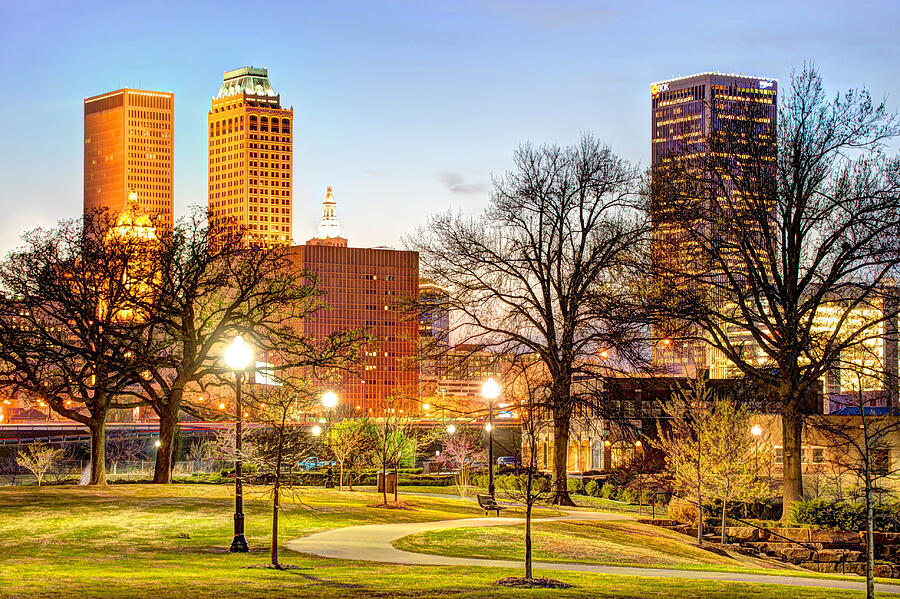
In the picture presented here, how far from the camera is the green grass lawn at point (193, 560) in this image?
662 inches

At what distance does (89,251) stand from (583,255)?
2244cm

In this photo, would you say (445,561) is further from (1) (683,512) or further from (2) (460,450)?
(2) (460,450)

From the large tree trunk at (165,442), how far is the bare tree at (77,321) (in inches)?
96.9

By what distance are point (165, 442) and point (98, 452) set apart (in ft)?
10.4

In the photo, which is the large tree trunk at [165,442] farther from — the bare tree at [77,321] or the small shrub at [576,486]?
the small shrub at [576,486]

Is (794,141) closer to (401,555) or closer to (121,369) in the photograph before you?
(401,555)

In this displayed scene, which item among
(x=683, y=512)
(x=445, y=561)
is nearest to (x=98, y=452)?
(x=445, y=561)

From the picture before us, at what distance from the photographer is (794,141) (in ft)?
117

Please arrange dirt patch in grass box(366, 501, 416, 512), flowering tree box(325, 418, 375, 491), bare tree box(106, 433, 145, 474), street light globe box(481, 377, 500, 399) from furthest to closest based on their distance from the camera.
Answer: bare tree box(106, 433, 145, 474)
flowering tree box(325, 418, 375, 491)
dirt patch in grass box(366, 501, 416, 512)
street light globe box(481, 377, 500, 399)

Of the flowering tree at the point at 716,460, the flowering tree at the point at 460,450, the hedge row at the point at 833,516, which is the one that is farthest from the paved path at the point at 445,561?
the flowering tree at the point at 460,450

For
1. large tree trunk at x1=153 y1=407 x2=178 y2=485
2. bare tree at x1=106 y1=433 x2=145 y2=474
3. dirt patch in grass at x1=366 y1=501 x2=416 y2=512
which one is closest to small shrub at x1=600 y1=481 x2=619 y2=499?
dirt patch in grass at x1=366 y1=501 x2=416 y2=512

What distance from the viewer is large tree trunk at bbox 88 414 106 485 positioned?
→ 39.7 m

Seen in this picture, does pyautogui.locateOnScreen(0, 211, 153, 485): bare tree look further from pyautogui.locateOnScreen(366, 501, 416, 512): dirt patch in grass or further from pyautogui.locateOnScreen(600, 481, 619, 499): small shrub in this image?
pyautogui.locateOnScreen(600, 481, 619, 499): small shrub

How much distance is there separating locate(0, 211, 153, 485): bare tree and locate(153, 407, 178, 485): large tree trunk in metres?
2.46
